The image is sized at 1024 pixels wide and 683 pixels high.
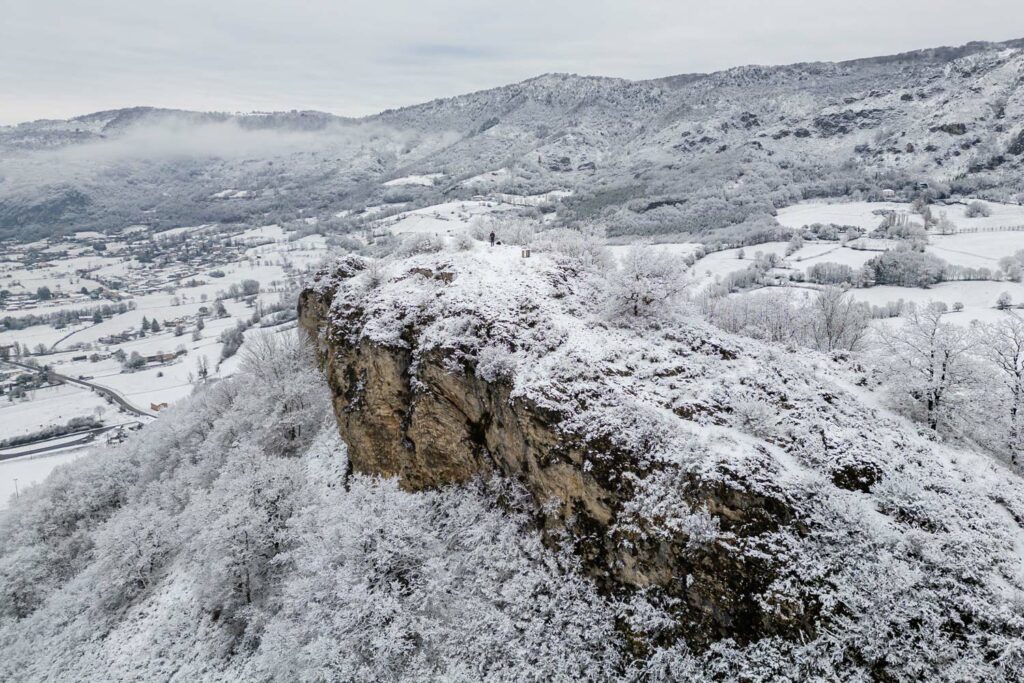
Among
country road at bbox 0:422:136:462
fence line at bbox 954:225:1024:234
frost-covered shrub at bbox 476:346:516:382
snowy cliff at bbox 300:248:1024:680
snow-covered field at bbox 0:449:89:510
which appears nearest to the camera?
snowy cliff at bbox 300:248:1024:680

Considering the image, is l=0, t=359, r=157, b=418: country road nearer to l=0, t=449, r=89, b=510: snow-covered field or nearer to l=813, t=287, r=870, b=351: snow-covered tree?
l=0, t=449, r=89, b=510: snow-covered field

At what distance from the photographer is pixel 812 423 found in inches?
748

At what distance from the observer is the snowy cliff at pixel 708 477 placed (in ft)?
45.2

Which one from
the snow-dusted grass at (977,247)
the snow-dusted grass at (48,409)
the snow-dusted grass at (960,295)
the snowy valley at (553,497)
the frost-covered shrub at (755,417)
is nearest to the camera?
the snowy valley at (553,497)

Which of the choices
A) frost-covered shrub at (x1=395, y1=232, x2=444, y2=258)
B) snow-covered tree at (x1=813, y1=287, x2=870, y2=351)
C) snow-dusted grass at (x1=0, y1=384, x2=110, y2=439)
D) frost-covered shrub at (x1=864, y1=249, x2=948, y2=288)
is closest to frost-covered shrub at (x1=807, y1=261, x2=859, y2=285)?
frost-covered shrub at (x1=864, y1=249, x2=948, y2=288)

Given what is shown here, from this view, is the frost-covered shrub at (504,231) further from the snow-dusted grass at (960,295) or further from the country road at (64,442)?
the country road at (64,442)

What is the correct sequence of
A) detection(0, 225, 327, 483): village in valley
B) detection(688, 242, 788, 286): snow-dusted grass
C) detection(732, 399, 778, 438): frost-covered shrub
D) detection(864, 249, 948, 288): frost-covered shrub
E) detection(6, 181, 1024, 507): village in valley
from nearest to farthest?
detection(732, 399, 778, 438): frost-covered shrub, detection(6, 181, 1024, 507): village in valley, detection(864, 249, 948, 288): frost-covered shrub, detection(688, 242, 788, 286): snow-dusted grass, detection(0, 225, 327, 483): village in valley

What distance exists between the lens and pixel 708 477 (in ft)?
54.1

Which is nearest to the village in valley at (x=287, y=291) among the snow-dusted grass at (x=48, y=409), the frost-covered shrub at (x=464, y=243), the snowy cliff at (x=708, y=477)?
the frost-covered shrub at (x=464, y=243)

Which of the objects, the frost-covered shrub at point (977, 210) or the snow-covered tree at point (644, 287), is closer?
the snow-covered tree at point (644, 287)

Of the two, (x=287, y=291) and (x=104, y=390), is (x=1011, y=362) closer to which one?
(x=104, y=390)

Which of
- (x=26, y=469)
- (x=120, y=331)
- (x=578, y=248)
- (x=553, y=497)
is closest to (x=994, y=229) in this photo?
(x=578, y=248)

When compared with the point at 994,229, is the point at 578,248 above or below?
above

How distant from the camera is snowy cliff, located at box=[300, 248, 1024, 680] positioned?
45.2 feet
